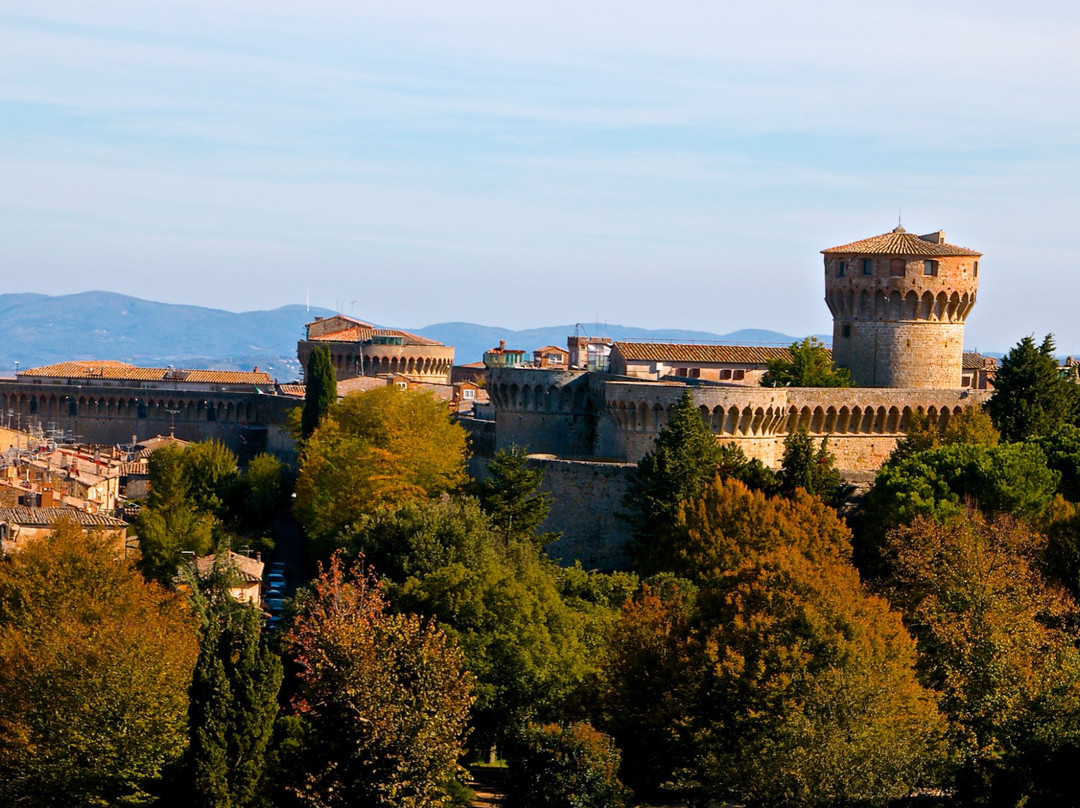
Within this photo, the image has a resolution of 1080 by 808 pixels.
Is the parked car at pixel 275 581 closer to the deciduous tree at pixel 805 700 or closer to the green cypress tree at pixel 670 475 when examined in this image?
the green cypress tree at pixel 670 475

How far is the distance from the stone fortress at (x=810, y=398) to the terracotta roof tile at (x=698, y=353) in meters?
0.36

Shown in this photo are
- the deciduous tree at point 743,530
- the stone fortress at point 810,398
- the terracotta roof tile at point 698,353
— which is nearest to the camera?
the deciduous tree at point 743,530

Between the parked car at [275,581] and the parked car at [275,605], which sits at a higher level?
the parked car at [275,581]

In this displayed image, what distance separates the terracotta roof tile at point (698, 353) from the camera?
2702 inches

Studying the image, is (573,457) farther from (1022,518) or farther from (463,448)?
(1022,518)

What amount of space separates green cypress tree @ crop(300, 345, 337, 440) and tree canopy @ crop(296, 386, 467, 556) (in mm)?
5152

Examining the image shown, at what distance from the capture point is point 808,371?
65062 mm

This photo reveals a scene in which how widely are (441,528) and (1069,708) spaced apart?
19.2 metres

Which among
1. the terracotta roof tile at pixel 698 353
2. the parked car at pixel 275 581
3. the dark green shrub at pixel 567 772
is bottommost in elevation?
the dark green shrub at pixel 567 772

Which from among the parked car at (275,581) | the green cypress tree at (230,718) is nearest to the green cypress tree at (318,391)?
the parked car at (275,581)

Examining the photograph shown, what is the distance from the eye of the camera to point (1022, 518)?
169 feet

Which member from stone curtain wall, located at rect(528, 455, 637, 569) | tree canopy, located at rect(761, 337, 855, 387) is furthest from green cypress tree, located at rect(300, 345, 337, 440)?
stone curtain wall, located at rect(528, 455, 637, 569)

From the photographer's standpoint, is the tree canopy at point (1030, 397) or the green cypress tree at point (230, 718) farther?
the tree canopy at point (1030, 397)

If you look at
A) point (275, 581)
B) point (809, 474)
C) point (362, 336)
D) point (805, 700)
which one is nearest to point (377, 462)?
point (275, 581)
